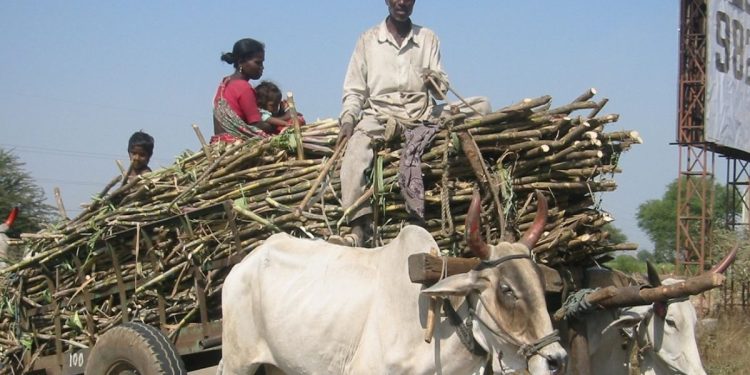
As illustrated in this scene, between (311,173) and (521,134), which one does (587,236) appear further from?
(311,173)

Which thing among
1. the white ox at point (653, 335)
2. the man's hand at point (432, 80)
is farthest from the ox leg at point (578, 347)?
the man's hand at point (432, 80)

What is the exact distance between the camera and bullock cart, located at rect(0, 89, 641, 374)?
211 inches

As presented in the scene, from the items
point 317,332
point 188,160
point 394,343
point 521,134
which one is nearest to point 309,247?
point 317,332

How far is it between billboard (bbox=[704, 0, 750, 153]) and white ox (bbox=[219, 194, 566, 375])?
1598 cm

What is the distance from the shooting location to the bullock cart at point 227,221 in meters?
5.35

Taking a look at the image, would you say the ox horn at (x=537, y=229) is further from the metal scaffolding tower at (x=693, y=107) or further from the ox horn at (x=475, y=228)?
the metal scaffolding tower at (x=693, y=107)

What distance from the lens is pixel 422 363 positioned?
15.0ft

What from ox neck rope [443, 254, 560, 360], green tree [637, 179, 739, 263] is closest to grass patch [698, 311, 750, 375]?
ox neck rope [443, 254, 560, 360]

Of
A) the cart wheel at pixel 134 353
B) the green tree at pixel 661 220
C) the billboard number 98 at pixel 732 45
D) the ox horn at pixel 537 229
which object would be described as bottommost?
the green tree at pixel 661 220

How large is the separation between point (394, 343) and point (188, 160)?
2.64 metres

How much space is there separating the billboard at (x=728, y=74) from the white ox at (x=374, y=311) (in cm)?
1598

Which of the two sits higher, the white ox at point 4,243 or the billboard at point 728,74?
the billboard at point 728,74

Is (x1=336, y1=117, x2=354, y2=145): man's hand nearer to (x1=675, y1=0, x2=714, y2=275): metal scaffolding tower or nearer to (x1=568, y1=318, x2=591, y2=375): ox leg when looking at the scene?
(x1=568, y1=318, x2=591, y2=375): ox leg

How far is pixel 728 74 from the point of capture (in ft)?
67.0
